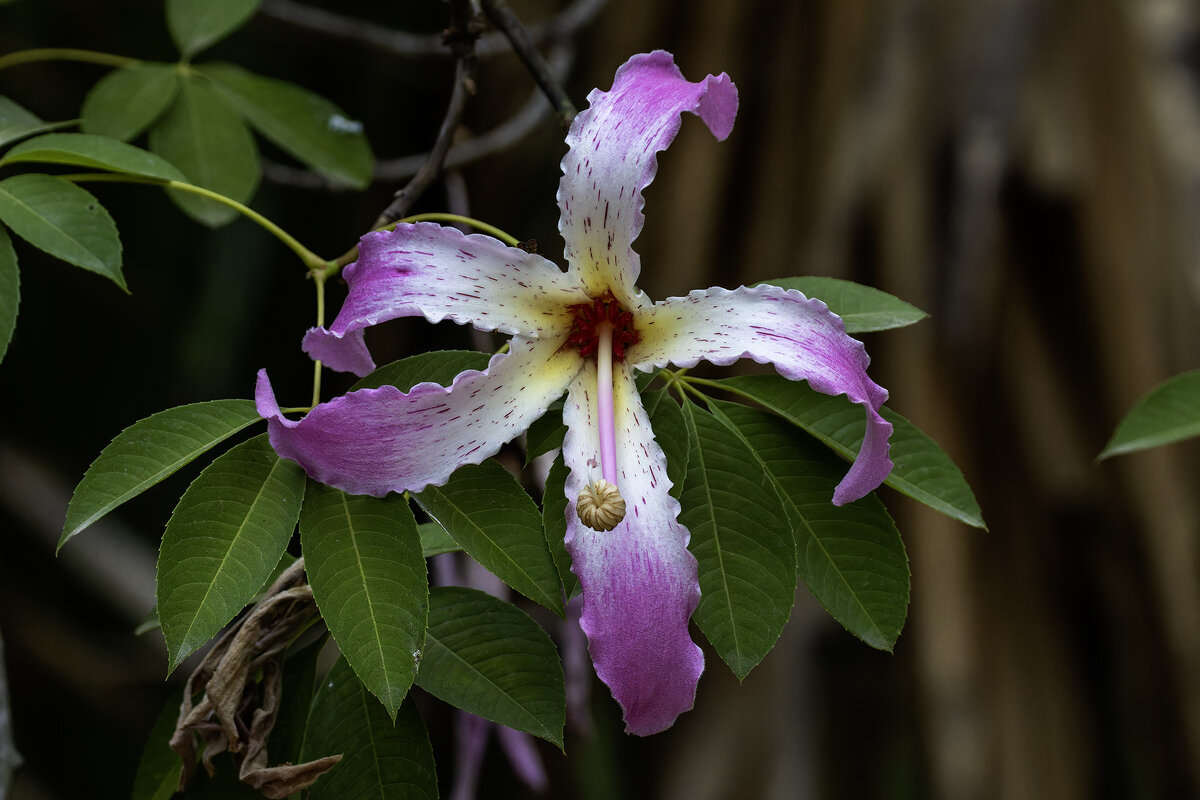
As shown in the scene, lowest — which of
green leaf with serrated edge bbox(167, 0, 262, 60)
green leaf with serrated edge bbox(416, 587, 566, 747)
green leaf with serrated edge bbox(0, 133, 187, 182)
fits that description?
green leaf with serrated edge bbox(416, 587, 566, 747)

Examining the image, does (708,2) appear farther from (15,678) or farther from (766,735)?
(15,678)

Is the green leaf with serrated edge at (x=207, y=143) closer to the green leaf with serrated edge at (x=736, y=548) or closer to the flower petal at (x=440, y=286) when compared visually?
the flower petal at (x=440, y=286)

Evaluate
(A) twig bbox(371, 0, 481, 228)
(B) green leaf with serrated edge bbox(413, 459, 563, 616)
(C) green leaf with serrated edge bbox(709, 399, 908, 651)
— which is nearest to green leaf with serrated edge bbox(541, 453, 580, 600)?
(B) green leaf with serrated edge bbox(413, 459, 563, 616)

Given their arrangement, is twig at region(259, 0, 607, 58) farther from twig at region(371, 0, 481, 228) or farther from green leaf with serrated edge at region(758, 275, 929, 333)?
green leaf with serrated edge at region(758, 275, 929, 333)

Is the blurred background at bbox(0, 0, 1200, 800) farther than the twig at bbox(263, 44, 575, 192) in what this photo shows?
Yes

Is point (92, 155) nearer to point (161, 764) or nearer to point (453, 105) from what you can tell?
point (453, 105)

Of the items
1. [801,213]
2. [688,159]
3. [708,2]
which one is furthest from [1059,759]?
[708,2]

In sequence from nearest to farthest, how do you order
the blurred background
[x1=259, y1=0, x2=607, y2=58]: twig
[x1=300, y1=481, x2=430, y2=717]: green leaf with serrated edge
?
1. [x1=300, y1=481, x2=430, y2=717]: green leaf with serrated edge
2. [x1=259, y1=0, x2=607, y2=58]: twig
3. the blurred background

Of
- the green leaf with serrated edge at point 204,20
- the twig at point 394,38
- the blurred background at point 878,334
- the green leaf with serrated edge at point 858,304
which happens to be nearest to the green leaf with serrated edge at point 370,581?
the green leaf with serrated edge at point 858,304
